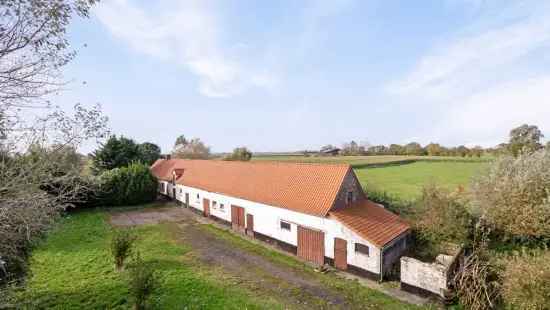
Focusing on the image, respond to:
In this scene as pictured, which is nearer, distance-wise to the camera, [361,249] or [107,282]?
[107,282]

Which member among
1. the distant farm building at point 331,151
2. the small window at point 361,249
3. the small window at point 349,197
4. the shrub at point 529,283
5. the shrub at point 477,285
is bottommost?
the shrub at point 477,285

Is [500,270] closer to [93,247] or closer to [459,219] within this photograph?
[459,219]

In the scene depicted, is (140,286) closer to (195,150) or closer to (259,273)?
(259,273)

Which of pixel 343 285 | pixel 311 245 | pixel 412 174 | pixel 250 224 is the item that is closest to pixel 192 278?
pixel 311 245

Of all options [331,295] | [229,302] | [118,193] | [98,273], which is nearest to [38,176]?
[229,302]

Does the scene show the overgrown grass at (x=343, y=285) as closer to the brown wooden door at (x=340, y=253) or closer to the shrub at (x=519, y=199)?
the brown wooden door at (x=340, y=253)

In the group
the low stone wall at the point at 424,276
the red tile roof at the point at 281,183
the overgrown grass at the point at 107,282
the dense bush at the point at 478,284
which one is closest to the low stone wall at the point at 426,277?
the low stone wall at the point at 424,276

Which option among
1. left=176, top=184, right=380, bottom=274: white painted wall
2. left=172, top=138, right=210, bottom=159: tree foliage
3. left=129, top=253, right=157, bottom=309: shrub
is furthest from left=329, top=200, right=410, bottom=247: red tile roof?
left=172, top=138, right=210, bottom=159: tree foliage
